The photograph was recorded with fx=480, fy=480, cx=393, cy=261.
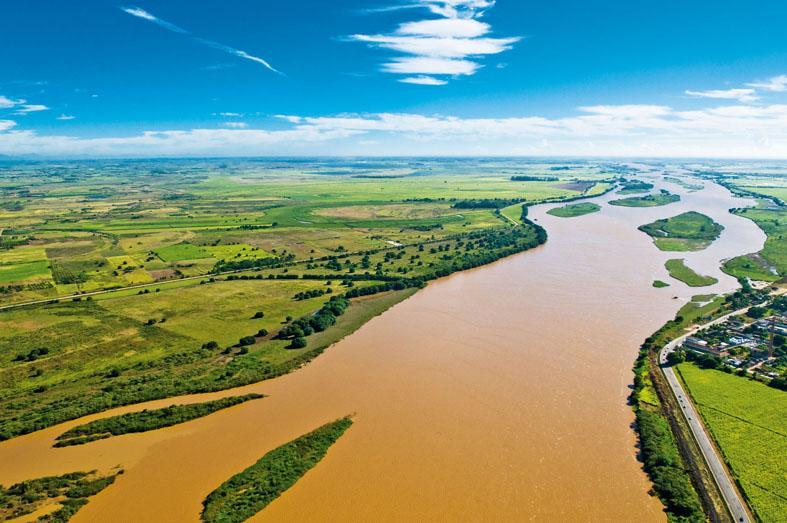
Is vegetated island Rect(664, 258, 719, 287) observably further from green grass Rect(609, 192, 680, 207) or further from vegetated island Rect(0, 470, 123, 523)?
green grass Rect(609, 192, 680, 207)

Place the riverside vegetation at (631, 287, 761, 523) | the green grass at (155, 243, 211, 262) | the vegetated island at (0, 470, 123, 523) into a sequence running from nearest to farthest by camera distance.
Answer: the vegetated island at (0, 470, 123, 523)
the riverside vegetation at (631, 287, 761, 523)
the green grass at (155, 243, 211, 262)

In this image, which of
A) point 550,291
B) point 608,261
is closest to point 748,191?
point 608,261

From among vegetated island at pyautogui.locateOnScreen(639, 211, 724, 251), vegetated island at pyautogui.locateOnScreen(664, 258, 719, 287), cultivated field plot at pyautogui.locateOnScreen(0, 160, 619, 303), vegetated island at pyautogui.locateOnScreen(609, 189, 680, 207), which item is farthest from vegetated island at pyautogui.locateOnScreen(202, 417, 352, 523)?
vegetated island at pyautogui.locateOnScreen(609, 189, 680, 207)

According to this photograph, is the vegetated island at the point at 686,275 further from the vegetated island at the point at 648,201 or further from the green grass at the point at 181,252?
the vegetated island at the point at 648,201

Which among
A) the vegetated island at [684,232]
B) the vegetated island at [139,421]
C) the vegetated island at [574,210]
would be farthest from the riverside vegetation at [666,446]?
the vegetated island at [574,210]

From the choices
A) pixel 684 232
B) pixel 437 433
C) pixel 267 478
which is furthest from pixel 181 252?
pixel 684 232

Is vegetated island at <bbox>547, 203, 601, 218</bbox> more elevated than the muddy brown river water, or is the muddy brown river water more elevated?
vegetated island at <bbox>547, 203, 601, 218</bbox>

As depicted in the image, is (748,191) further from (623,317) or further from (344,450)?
(344,450)
